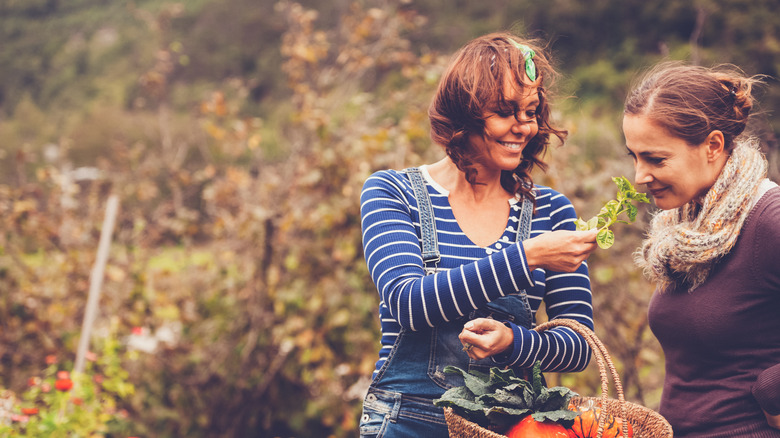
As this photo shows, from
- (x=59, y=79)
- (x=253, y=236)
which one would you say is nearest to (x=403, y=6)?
(x=253, y=236)

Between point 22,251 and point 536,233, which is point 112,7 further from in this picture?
point 536,233

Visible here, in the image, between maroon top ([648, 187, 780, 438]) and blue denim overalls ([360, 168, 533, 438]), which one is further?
blue denim overalls ([360, 168, 533, 438])

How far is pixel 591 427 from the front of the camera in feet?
4.98

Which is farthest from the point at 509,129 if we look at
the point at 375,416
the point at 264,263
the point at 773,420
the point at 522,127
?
the point at 264,263

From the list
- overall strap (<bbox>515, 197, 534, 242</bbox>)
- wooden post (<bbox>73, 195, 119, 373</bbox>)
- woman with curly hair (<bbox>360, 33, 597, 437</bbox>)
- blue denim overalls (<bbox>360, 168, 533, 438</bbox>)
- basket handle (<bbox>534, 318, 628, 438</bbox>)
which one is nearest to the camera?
basket handle (<bbox>534, 318, 628, 438</bbox>)

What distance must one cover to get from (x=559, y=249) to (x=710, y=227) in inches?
16.5

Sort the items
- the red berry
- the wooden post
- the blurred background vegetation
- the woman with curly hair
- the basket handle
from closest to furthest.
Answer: the basket handle < the woman with curly hair < the red berry < the wooden post < the blurred background vegetation

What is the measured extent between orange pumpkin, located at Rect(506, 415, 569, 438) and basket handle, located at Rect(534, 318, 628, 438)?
119 mm

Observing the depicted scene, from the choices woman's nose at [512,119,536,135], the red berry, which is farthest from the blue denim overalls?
the red berry

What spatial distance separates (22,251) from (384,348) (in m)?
4.06

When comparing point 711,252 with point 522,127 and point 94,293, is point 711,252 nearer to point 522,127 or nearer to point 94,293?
point 522,127

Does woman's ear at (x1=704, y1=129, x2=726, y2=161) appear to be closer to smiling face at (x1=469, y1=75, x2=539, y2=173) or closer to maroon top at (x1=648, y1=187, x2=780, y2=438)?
maroon top at (x1=648, y1=187, x2=780, y2=438)

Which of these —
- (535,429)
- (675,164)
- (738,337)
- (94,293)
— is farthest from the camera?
(94,293)

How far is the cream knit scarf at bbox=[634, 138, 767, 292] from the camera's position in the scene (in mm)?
1557
